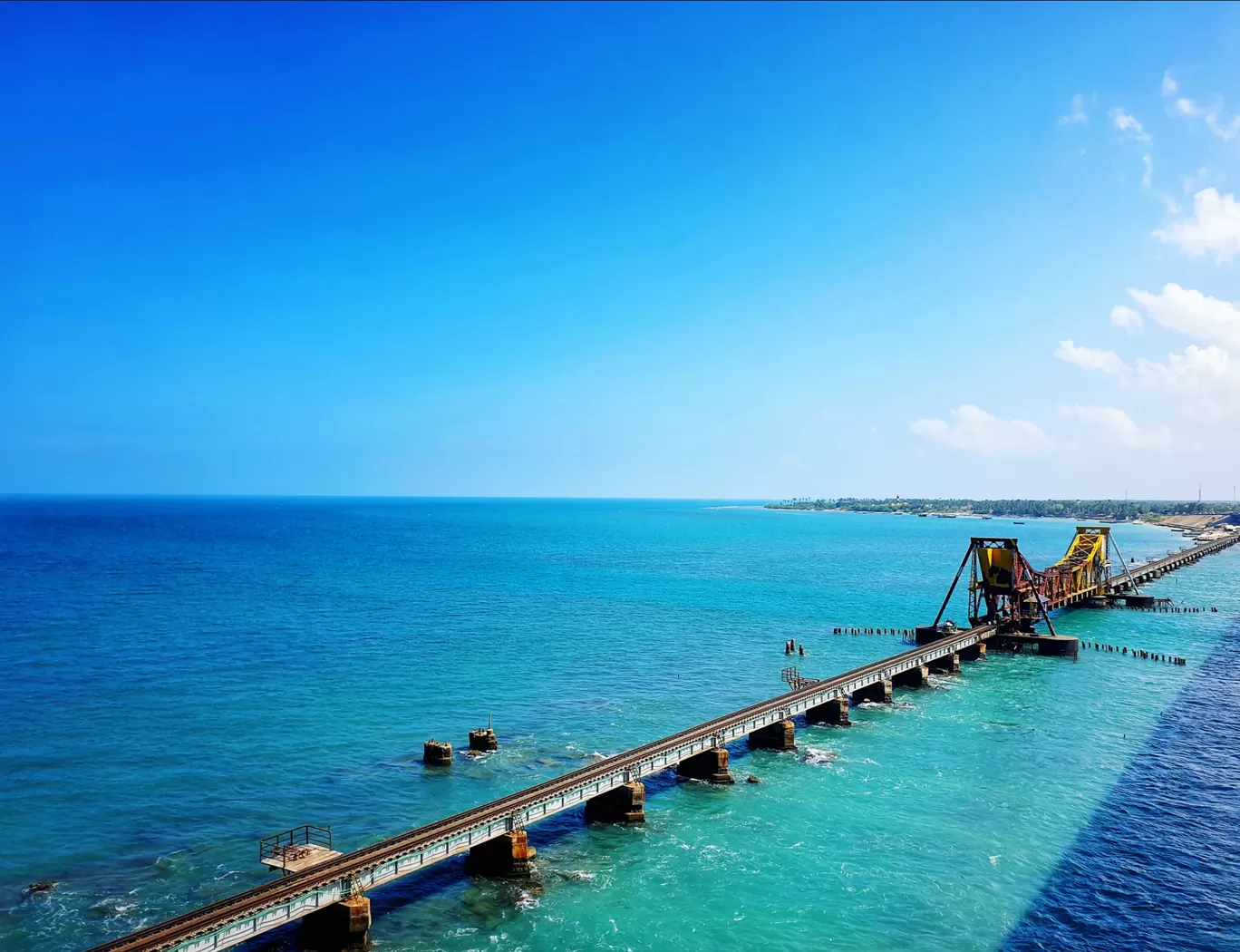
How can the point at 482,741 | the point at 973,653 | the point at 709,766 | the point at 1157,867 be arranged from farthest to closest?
the point at 973,653 < the point at 482,741 < the point at 709,766 < the point at 1157,867

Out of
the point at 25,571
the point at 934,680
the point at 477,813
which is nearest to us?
the point at 477,813

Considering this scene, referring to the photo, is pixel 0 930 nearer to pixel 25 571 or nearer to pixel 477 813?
pixel 477 813

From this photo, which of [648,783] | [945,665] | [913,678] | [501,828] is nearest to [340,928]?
[501,828]

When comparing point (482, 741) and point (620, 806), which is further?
point (482, 741)

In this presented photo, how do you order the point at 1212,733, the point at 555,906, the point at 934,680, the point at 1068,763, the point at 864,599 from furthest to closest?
the point at 864,599, the point at 934,680, the point at 1212,733, the point at 1068,763, the point at 555,906

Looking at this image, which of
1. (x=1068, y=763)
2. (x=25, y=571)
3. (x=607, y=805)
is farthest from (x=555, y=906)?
(x=25, y=571)

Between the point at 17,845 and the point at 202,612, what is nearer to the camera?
the point at 17,845

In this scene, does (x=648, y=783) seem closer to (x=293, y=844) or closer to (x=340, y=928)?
(x=293, y=844)

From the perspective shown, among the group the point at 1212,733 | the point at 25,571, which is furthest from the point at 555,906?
the point at 25,571
